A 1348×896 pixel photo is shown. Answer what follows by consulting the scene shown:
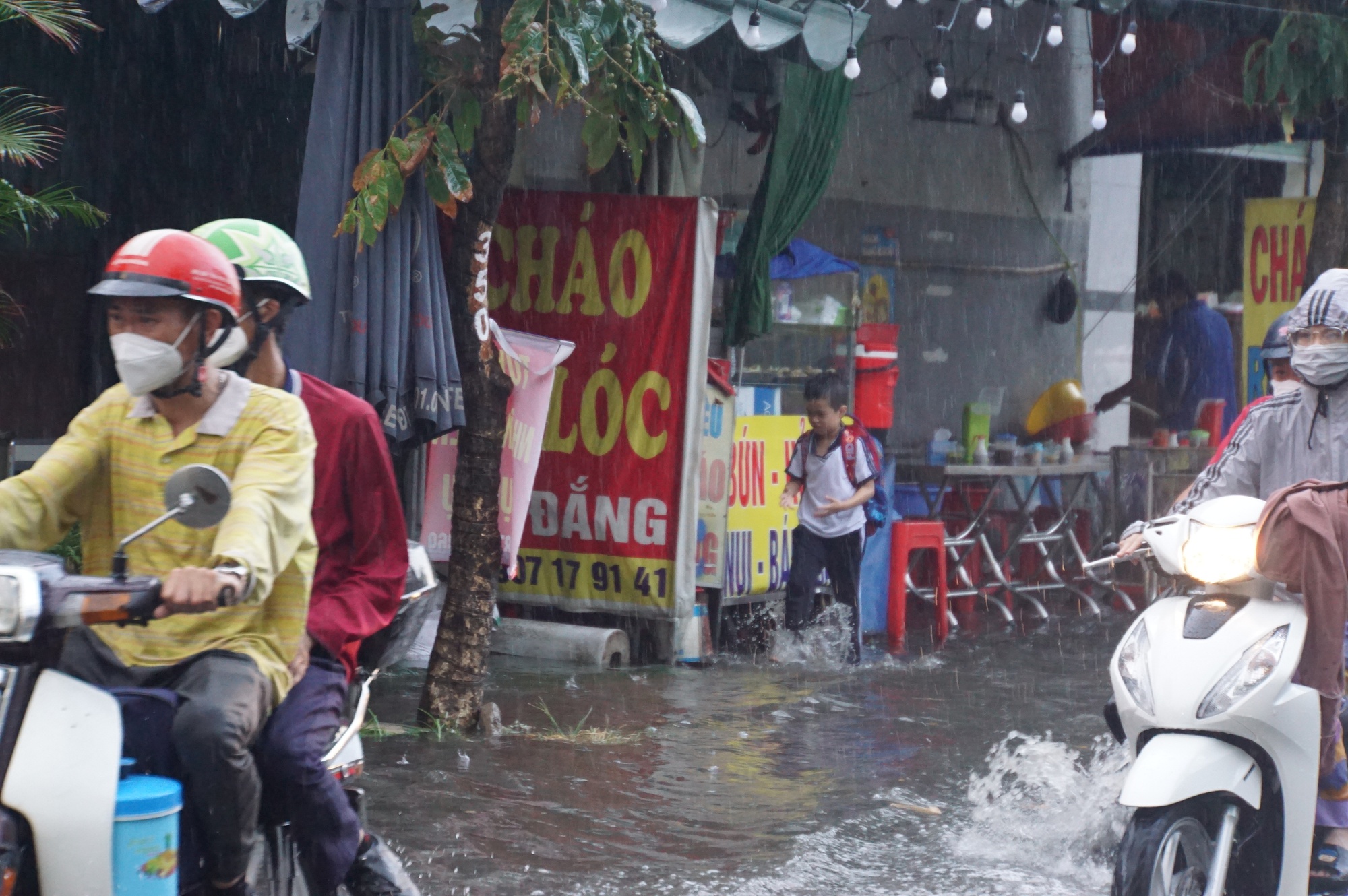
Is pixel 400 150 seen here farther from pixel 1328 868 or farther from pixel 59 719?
pixel 1328 868

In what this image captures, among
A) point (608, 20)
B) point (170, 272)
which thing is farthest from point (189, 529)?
point (608, 20)

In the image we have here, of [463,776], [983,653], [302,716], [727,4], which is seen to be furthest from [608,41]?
[983,653]

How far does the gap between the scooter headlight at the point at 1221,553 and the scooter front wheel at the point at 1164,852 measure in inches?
23.4

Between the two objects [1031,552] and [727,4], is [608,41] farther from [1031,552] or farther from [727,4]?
[1031,552]

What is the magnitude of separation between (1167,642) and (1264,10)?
7085 millimetres

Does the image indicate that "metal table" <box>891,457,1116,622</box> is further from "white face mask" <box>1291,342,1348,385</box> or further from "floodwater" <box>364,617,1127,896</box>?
"white face mask" <box>1291,342,1348,385</box>

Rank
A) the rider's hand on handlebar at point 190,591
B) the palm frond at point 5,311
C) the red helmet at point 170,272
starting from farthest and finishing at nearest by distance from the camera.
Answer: the palm frond at point 5,311, the red helmet at point 170,272, the rider's hand on handlebar at point 190,591

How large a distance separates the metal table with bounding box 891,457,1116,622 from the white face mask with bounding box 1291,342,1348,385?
586cm

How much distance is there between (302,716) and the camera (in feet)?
10.2

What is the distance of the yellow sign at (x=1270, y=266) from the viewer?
10648 millimetres

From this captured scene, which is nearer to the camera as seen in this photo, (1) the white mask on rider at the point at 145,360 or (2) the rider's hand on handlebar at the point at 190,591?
(2) the rider's hand on handlebar at the point at 190,591

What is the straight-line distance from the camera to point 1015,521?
11789 mm

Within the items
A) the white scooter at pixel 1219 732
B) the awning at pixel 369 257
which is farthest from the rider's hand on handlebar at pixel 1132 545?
the awning at pixel 369 257

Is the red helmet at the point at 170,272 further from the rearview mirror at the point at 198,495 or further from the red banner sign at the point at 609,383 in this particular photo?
the red banner sign at the point at 609,383
